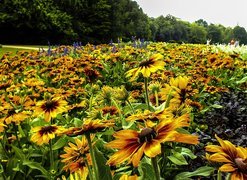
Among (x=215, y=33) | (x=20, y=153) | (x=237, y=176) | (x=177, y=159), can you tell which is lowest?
(x=215, y=33)

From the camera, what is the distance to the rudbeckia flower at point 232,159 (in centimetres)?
72

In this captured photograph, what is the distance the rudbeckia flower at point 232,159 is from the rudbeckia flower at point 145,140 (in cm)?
5

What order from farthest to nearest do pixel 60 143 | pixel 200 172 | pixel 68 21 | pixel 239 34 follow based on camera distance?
1. pixel 239 34
2. pixel 68 21
3. pixel 60 143
4. pixel 200 172

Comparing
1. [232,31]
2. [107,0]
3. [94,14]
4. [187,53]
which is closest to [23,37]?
[94,14]

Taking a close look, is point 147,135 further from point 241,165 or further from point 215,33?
point 215,33

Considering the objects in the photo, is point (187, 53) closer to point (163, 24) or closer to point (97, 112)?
point (97, 112)

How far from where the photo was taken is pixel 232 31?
8856 centimetres

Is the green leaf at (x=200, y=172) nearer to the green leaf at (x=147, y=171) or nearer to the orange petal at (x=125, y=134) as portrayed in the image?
the green leaf at (x=147, y=171)

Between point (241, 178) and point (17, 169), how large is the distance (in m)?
1.46

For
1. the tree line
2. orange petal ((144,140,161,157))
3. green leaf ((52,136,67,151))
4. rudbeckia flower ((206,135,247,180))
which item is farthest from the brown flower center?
the tree line

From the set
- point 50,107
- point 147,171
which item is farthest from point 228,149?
point 50,107

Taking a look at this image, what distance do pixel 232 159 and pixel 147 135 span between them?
18 cm

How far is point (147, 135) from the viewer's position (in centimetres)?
82

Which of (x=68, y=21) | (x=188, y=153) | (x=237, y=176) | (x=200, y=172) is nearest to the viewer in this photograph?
(x=237, y=176)
